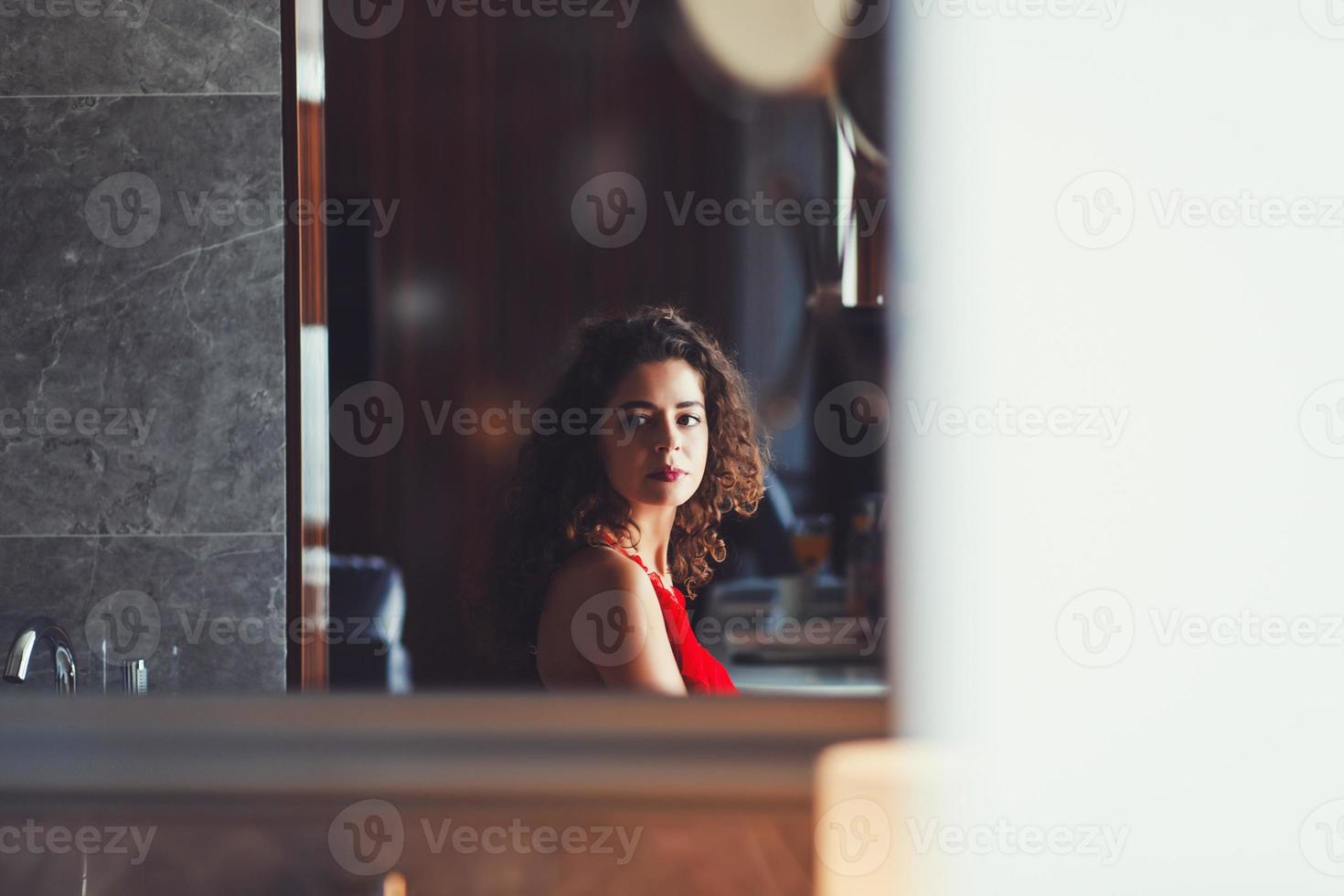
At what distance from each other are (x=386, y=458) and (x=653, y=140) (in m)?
0.64

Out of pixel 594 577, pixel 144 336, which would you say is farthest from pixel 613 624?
pixel 144 336

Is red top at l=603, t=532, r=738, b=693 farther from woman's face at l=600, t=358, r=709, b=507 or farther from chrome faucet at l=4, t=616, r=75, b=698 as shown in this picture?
chrome faucet at l=4, t=616, r=75, b=698

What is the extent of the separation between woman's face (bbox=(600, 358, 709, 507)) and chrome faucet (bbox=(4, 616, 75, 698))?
578 millimetres

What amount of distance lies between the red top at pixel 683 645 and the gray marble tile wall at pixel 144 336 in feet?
2.07

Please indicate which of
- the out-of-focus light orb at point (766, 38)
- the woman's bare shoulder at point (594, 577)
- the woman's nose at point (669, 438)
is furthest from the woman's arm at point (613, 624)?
the out-of-focus light orb at point (766, 38)

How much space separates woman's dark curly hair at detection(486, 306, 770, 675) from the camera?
973 mm

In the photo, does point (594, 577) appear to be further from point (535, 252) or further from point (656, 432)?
point (535, 252)

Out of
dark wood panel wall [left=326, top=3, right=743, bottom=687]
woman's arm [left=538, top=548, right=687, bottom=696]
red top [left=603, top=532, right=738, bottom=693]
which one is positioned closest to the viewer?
woman's arm [left=538, top=548, right=687, bottom=696]

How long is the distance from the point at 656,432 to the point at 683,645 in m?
0.20

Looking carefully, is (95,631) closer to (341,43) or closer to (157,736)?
(341,43)

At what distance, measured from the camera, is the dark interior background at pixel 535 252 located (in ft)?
5.01

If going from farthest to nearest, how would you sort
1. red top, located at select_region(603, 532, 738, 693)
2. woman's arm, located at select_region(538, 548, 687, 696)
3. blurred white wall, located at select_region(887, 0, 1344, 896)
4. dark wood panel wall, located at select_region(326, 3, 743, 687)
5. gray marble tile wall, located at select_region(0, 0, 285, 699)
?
dark wood panel wall, located at select_region(326, 3, 743, 687) → gray marble tile wall, located at select_region(0, 0, 285, 699) → red top, located at select_region(603, 532, 738, 693) → woman's arm, located at select_region(538, 548, 687, 696) → blurred white wall, located at select_region(887, 0, 1344, 896)

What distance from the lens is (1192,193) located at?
0.90 feet

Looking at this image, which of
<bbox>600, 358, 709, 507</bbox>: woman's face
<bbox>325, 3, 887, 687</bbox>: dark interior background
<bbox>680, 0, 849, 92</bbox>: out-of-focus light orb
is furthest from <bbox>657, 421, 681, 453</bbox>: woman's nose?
<bbox>680, 0, 849, 92</bbox>: out-of-focus light orb
